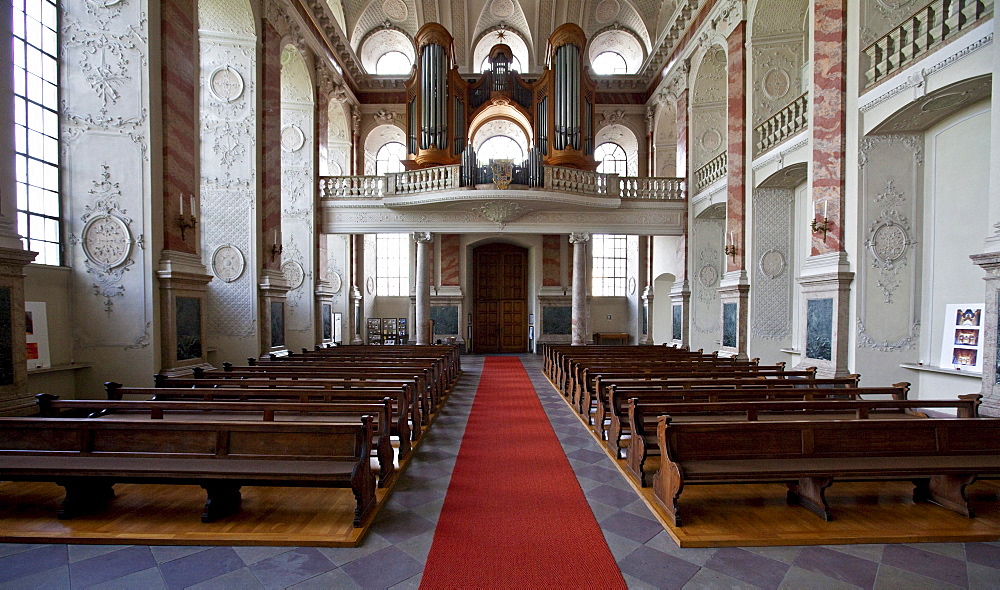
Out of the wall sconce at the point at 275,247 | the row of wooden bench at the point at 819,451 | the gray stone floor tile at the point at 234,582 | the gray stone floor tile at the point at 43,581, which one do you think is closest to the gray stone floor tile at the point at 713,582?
the row of wooden bench at the point at 819,451

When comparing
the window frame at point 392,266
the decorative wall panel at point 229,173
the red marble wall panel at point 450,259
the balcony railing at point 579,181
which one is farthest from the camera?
the window frame at point 392,266

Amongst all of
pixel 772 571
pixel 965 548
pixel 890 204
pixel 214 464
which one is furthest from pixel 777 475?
pixel 890 204

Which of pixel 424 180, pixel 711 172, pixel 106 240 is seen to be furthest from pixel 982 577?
pixel 424 180

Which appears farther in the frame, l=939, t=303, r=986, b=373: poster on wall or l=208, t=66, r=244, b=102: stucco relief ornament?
l=208, t=66, r=244, b=102: stucco relief ornament

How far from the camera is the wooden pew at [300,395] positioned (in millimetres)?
4957

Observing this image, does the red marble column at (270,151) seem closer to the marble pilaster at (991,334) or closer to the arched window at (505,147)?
the arched window at (505,147)

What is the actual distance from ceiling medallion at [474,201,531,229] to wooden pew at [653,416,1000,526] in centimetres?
961

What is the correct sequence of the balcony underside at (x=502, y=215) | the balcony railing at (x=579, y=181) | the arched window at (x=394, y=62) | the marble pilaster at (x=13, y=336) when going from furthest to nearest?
the arched window at (x=394, y=62), the balcony underside at (x=502, y=215), the balcony railing at (x=579, y=181), the marble pilaster at (x=13, y=336)

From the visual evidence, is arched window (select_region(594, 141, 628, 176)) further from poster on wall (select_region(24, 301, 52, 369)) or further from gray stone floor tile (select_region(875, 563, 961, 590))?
gray stone floor tile (select_region(875, 563, 961, 590))

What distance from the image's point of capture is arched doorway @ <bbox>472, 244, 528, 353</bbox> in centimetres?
1873

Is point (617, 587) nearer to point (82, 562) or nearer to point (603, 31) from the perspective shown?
point (82, 562)

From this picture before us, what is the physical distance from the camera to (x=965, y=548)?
318 centimetres

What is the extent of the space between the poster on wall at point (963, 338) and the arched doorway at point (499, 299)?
1363 cm

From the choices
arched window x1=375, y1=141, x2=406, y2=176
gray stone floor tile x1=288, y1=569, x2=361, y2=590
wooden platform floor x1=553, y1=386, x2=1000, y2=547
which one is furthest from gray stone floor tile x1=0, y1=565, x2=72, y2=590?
arched window x1=375, y1=141, x2=406, y2=176
